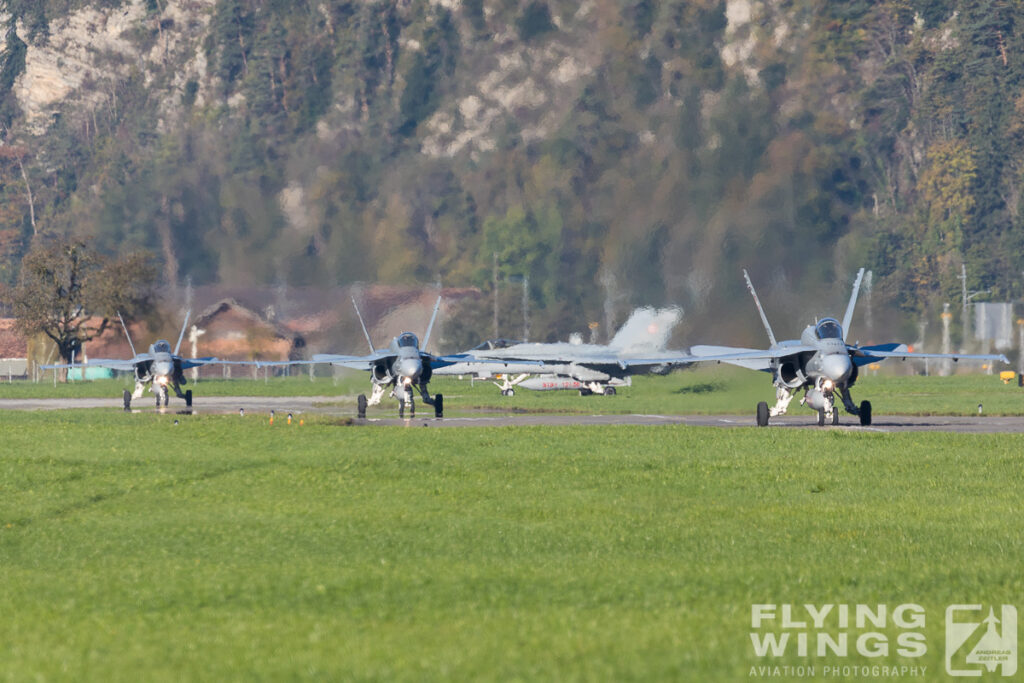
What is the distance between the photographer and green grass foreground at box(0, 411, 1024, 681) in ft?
35.8

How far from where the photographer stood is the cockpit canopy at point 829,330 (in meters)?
42.0

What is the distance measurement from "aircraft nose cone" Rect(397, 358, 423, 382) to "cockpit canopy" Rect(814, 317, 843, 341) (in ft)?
50.6

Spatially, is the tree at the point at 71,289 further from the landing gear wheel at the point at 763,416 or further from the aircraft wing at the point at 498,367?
the landing gear wheel at the point at 763,416

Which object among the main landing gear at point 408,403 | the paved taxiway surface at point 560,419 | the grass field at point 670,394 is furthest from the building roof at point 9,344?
the main landing gear at point 408,403

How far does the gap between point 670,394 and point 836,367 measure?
2669 centimetres

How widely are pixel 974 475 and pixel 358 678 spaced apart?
18.8 metres

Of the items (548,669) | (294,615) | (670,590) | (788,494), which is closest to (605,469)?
(788,494)

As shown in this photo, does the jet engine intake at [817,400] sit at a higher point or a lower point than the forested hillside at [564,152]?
lower

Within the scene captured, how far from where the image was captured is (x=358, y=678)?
9953 millimetres

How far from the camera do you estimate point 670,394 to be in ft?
220

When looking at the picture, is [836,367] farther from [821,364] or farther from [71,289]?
[71,289]

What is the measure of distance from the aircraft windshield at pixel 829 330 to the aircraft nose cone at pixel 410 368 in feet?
51.0

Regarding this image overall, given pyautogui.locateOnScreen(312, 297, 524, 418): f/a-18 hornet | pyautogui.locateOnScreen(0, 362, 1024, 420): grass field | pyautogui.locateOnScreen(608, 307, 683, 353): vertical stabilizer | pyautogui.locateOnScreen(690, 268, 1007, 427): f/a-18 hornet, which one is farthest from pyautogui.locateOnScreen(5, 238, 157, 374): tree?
pyautogui.locateOnScreen(690, 268, 1007, 427): f/a-18 hornet

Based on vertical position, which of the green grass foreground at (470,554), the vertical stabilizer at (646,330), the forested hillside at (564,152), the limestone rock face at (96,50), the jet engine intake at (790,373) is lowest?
the green grass foreground at (470,554)
